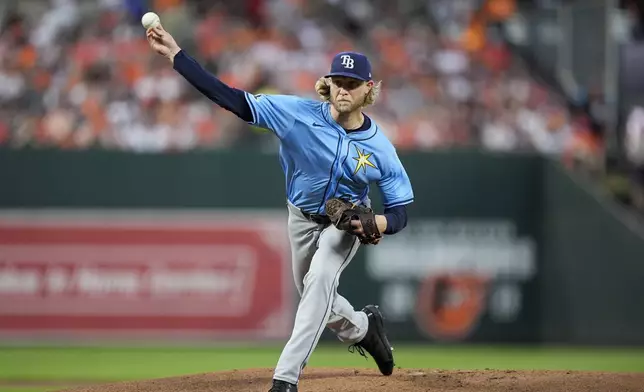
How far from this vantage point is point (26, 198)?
12.5 m

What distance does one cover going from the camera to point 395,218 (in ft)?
22.1

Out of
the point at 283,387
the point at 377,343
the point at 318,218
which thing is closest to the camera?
the point at 283,387

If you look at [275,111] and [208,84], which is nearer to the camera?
[208,84]

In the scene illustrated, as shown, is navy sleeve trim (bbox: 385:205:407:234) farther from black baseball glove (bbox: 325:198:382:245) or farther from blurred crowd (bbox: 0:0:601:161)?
blurred crowd (bbox: 0:0:601:161)

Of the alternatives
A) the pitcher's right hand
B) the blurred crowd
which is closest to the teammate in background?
the pitcher's right hand

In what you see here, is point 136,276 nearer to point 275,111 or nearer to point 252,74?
point 252,74

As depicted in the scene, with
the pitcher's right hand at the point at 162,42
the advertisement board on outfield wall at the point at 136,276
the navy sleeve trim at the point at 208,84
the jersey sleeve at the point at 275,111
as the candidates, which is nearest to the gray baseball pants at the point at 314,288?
the jersey sleeve at the point at 275,111

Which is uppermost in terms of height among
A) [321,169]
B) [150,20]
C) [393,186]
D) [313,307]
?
[150,20]

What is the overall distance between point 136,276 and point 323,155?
616cm

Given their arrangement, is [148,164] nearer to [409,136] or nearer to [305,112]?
[409,136]

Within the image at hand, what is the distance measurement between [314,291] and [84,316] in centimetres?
645

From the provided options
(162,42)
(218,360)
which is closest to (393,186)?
(162,42)

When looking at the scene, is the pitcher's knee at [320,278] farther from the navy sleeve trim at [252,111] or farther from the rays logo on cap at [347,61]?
the rays logo on cap at [347,61]

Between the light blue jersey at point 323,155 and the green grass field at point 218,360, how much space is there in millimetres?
3898
